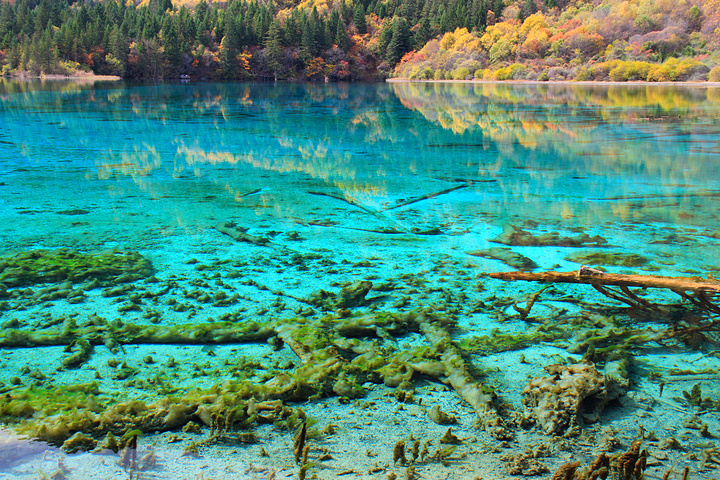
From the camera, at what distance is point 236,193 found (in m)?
5.90

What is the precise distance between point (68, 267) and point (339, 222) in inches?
84.4

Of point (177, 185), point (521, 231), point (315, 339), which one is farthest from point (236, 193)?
point (315, 339)

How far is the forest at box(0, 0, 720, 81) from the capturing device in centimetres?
4544

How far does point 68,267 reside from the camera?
3.64 m

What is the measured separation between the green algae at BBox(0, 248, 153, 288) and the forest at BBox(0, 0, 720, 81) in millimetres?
39788

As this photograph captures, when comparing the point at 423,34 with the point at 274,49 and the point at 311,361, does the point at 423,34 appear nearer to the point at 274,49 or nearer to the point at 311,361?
the point at 274,49

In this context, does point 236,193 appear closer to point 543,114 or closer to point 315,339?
point 315,339

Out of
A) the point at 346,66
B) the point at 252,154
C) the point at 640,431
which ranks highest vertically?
the point at 346,66

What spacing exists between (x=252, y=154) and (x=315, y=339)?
613cm

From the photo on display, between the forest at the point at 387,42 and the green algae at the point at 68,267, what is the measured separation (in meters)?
39.8

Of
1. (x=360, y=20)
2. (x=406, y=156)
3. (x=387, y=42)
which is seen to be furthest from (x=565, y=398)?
(x=360, y=20)

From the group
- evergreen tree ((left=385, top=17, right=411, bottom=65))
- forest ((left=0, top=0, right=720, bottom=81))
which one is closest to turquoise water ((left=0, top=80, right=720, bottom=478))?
forest ((left=0, top=0, right=720, bottom=81))

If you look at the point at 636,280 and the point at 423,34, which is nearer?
the point at 636,280

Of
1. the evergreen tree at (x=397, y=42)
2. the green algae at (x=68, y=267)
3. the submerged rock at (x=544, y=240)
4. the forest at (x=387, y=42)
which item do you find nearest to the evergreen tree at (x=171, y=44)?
the forest at (x=387, y=42)
